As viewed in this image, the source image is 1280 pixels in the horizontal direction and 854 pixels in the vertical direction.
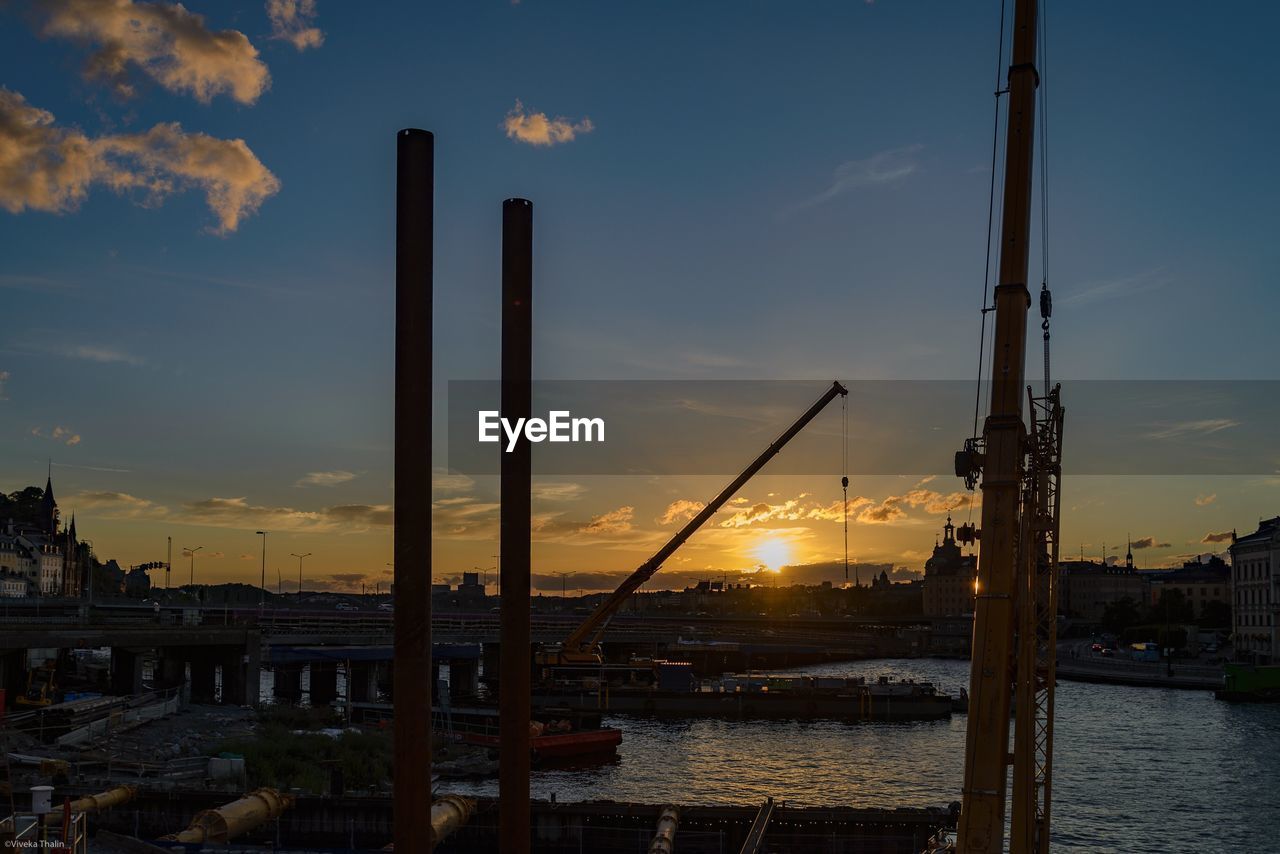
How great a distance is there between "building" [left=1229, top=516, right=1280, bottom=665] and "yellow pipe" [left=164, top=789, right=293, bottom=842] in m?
156

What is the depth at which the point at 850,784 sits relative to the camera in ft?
234

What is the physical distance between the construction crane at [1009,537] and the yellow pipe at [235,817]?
2115cm

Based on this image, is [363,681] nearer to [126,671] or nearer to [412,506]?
[126,671]

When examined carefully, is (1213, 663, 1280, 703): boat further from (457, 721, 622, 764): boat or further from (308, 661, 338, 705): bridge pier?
(308, 661, 338, 705): bridge pier

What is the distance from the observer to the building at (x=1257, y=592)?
162125mm

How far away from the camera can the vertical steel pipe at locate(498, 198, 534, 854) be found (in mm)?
14734

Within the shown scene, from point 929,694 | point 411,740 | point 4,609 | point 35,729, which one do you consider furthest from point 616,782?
point 4,609

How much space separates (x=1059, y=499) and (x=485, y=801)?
2157 cm

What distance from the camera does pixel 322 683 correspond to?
103 m

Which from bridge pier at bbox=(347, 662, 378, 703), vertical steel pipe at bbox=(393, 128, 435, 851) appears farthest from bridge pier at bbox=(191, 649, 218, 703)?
vertical steel pipe at bbox=(393, 128, 435, 851)

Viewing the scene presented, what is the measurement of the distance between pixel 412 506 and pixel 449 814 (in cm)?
2330

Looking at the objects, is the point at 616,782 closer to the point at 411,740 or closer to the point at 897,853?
the point at 897,853

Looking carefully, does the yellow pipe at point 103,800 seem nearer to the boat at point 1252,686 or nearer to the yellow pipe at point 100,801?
the yellow pipe at point 100,801

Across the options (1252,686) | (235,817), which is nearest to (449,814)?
(235,817)
